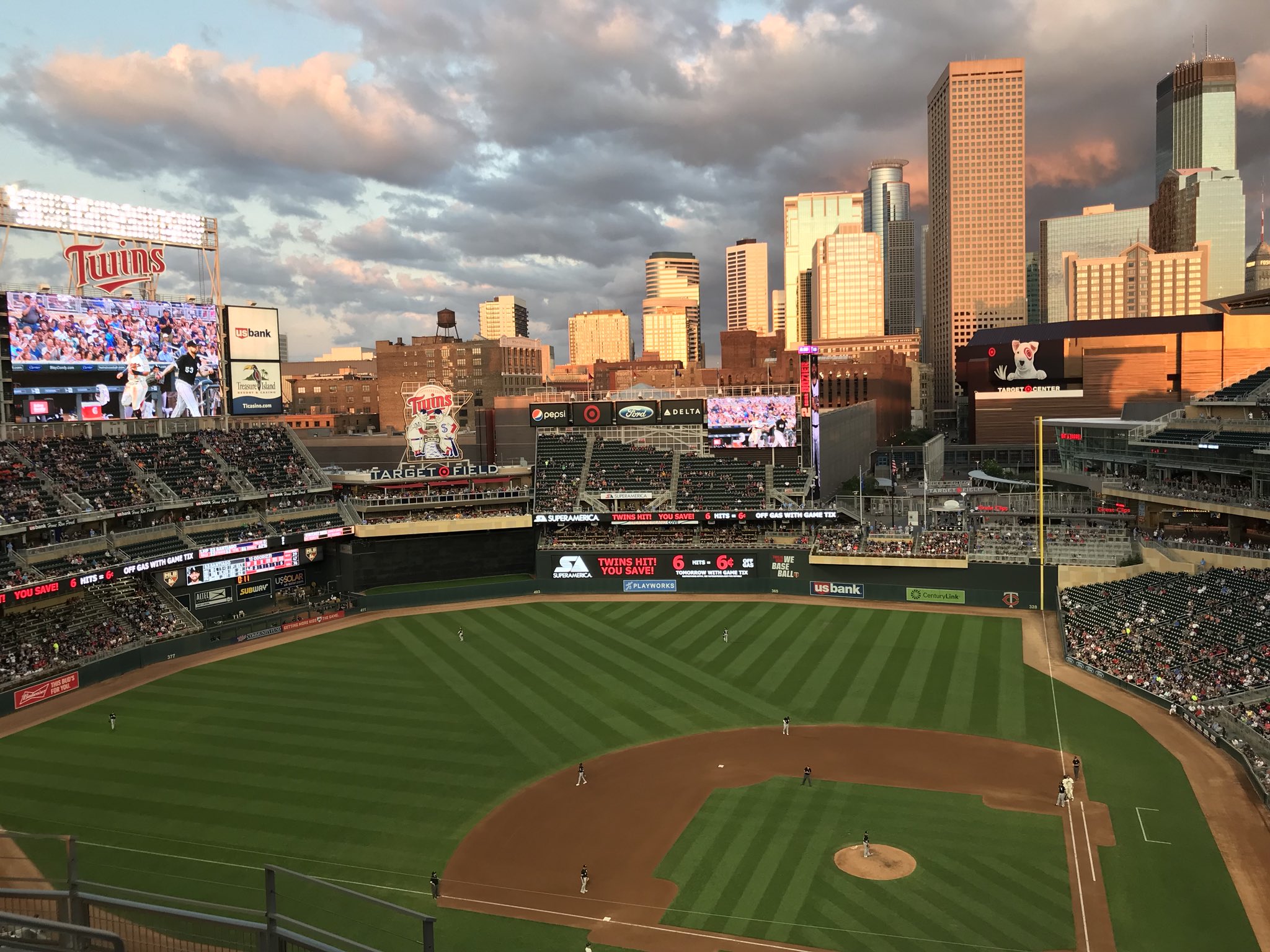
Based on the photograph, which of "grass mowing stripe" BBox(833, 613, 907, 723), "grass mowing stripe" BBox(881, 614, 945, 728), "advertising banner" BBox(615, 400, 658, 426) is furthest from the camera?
"advertising banner" BBox(615, 400, 658, 426)

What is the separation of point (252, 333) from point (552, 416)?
21835 mm

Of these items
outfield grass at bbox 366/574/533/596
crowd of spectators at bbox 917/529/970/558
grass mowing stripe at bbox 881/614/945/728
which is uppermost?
crowd of spectators at bbox 917/529/970/558

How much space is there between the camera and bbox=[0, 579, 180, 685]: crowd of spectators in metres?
38.7

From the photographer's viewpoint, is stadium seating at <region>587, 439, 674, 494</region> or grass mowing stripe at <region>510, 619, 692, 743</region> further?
stadium seating at <region>587, 439, 674, 494</region>

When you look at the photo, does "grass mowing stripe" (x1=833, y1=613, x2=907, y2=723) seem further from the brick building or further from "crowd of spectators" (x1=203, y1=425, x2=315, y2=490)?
the brick building

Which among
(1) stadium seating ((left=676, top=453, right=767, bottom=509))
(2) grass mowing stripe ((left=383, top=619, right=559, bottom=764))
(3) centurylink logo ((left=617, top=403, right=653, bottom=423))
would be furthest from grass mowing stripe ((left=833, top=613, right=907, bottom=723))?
(3) centurylink logo ((left=617, top=403, right=653, bottom=423))

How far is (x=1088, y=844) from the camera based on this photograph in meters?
24.0

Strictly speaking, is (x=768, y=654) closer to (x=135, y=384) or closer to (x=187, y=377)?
(x=187, y=377)

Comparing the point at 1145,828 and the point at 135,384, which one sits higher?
the point at 135,384

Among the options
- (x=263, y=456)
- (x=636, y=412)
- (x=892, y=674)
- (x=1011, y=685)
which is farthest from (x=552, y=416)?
→ (x=1011, y=685)

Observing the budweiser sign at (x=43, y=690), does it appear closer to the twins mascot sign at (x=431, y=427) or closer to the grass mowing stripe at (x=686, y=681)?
the grass mowing stripe at (x=686, y=681)

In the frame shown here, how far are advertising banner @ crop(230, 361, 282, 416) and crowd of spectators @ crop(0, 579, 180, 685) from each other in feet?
54.5

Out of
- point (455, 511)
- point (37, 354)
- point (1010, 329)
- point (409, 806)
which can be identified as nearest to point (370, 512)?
point (455, 511)

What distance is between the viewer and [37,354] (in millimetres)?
48875
